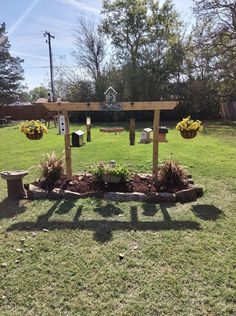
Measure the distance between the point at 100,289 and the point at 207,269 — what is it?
100 centimetres

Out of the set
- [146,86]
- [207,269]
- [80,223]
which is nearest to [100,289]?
[207,269]

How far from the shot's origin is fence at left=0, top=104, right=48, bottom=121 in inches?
1051

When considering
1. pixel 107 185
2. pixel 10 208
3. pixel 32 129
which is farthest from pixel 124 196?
pixel 32 129

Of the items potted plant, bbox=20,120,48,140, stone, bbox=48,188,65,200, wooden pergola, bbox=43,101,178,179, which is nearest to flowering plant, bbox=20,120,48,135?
potted plant, bbox=20,120,48,140

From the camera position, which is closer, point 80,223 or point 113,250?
point 113,250

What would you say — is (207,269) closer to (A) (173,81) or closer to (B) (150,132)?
(B) (150,132)

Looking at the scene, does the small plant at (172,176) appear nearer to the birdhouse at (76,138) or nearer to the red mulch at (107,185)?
the red mulch at (107,185)

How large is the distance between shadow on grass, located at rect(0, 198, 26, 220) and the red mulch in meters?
0.57

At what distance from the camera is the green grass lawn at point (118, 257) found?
8.27ft

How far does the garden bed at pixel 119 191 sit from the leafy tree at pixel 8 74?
25002 millimetres

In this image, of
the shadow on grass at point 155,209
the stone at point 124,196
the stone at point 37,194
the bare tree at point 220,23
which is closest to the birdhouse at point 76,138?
the stone at point 37,194

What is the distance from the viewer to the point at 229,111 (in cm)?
2125

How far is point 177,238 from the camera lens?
3609mm

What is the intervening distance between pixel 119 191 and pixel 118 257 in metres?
1.91
